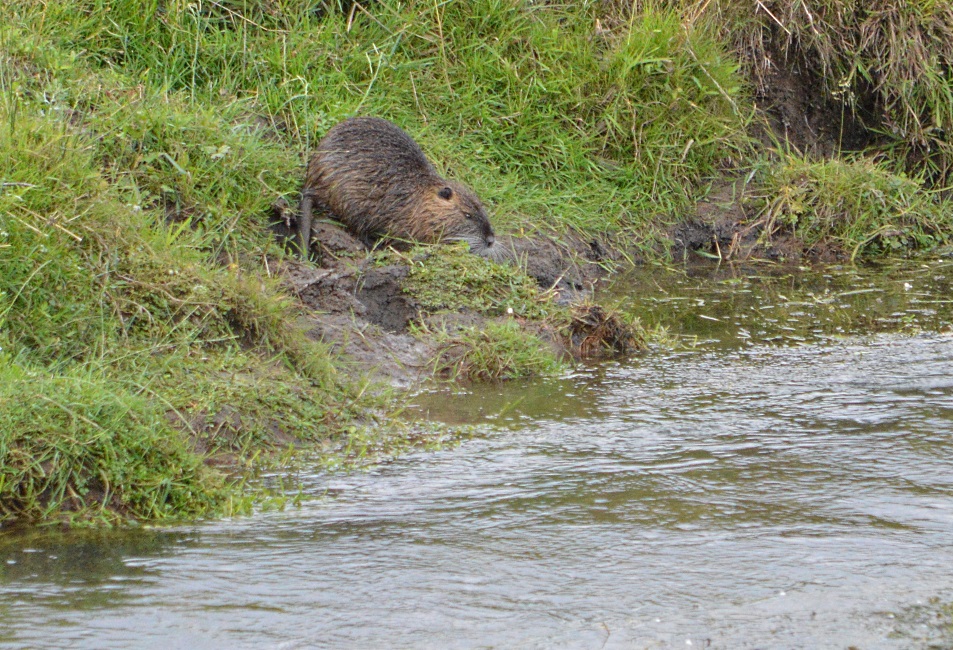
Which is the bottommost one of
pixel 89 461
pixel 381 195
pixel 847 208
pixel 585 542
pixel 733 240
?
pixel 585 542

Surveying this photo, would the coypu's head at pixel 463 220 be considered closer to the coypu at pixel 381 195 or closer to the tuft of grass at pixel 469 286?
the coypu at pixel 381 195

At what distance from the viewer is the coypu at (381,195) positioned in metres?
5.80

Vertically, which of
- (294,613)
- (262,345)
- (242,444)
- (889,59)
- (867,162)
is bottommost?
(294,613)

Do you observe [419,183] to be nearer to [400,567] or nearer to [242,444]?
[242,444]

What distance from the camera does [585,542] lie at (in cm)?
315

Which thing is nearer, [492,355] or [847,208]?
[492,355]

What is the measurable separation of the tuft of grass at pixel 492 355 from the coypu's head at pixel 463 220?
0.94 meters

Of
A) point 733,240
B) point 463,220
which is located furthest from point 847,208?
point 463,220

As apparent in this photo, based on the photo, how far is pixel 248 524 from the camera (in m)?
3.31

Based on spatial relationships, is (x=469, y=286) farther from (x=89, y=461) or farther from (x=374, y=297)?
(x=89, y=461)

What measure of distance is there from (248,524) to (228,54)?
362 centimetres

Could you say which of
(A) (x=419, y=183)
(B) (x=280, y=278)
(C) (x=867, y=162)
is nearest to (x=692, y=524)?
(B) (x=280, y=278)

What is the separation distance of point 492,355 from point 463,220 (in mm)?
1240

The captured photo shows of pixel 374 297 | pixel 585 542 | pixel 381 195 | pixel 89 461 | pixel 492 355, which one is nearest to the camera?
pixel 585 542
